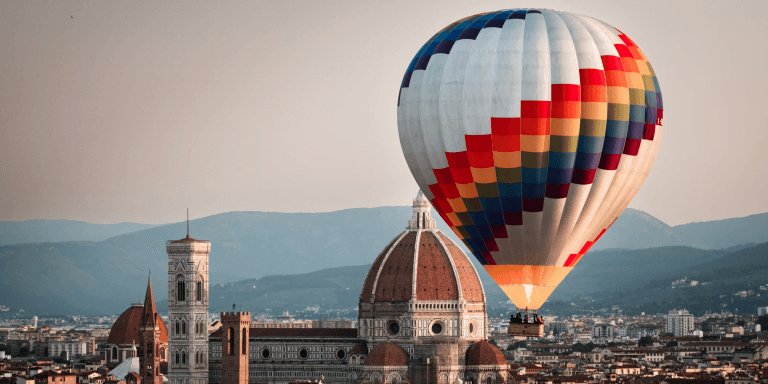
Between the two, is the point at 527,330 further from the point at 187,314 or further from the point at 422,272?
the point at 422,272

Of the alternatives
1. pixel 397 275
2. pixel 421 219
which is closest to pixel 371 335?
pixel 397 275

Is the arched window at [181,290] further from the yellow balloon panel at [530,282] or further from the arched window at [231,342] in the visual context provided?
the yellow balloon panel at [530,282]

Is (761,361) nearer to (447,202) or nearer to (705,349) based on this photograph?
(705,349)

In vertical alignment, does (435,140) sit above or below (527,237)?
above

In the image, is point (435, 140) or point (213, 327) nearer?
point (435, 140)

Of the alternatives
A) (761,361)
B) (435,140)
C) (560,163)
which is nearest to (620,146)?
(560,163)

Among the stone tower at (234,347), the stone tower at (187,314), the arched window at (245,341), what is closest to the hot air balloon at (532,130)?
the stone tower at (234,347)

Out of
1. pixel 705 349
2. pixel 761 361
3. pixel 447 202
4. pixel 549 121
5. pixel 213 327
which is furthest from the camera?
→ pixel 705 349
